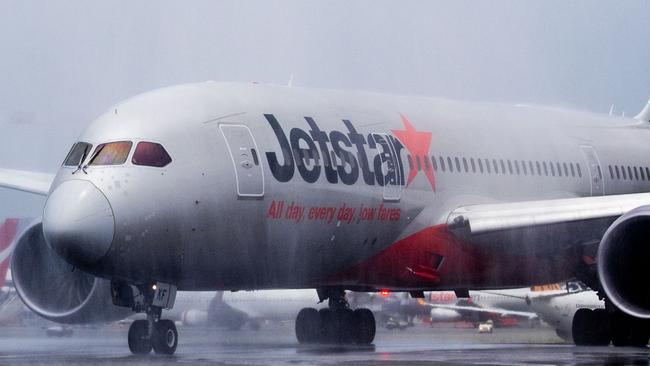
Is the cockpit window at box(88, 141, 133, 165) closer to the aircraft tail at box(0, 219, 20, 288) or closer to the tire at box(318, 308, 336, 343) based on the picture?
Result: the aircraft tail at box(0, 219, 20, 288)

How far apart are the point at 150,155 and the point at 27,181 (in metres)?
5.47

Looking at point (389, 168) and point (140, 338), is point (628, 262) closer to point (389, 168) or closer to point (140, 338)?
point (389, 168)

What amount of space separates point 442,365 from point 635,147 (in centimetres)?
1183

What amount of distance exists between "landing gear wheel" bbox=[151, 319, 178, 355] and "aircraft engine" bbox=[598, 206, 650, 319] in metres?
5.92

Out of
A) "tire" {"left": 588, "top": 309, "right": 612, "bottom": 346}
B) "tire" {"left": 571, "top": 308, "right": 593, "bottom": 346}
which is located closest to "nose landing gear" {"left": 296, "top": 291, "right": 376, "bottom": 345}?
"tire" {"left": 571, "top": 308, "right": 593, "bottom": 346}

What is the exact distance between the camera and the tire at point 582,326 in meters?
23.1

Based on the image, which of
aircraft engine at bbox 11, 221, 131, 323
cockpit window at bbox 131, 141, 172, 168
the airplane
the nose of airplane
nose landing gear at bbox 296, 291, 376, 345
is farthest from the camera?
nose landing gear at bbox 296, 291, 376, 345

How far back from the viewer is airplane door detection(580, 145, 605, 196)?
79.7 feet

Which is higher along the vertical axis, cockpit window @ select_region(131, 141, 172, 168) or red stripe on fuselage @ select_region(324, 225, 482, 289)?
cockpit window @ select_region(131, 141, 172, 168)

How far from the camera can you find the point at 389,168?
20.4 meters

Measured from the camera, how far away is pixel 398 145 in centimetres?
2091

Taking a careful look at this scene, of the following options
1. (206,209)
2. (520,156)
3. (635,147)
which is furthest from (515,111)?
(206,209)


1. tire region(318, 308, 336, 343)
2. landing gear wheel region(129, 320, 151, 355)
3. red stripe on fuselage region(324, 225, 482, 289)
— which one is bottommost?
landing gear wheel region(129, 320, 151, 355)

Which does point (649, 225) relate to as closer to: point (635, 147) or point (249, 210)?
point (249, 210)
